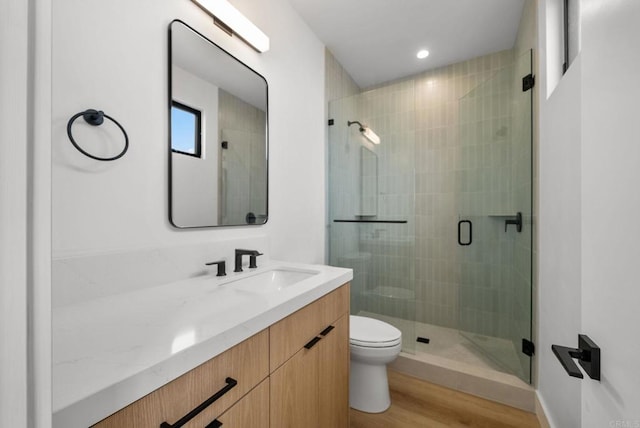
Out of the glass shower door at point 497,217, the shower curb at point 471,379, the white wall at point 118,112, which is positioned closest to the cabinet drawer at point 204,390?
the white wall at point 118,112

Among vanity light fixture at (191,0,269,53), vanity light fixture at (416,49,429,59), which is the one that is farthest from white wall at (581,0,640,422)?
vanity light fixture at (416,49,429,59)

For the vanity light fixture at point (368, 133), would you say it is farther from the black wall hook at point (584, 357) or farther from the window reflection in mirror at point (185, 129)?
the black wall hook at point (584, 357)

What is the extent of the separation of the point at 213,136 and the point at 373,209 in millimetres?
1506

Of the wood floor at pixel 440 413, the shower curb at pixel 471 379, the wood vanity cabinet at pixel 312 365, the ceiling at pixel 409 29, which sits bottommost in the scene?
the wood floor at pixel 440 413

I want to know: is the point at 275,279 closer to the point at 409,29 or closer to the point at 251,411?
the point at 251,411

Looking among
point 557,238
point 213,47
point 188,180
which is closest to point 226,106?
point 213,47

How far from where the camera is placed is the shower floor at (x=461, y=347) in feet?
6.44

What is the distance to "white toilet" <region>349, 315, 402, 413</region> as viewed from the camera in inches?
65.9

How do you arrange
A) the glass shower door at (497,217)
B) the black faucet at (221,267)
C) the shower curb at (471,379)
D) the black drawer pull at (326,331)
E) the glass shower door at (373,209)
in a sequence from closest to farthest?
the black drawer pull at (326,331)
the black faucet at (221,267)
the shower curb at (471,379)
the glass shower door at (497,217)
the glass shower door at (373,209)

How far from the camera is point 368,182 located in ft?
8.25

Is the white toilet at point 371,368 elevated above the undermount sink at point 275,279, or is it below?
below

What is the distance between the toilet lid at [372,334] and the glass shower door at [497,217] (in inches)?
34.9

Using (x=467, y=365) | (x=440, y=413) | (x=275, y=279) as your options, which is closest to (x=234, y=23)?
(x=275, y=279)

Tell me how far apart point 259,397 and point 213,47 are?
1.55 metres
